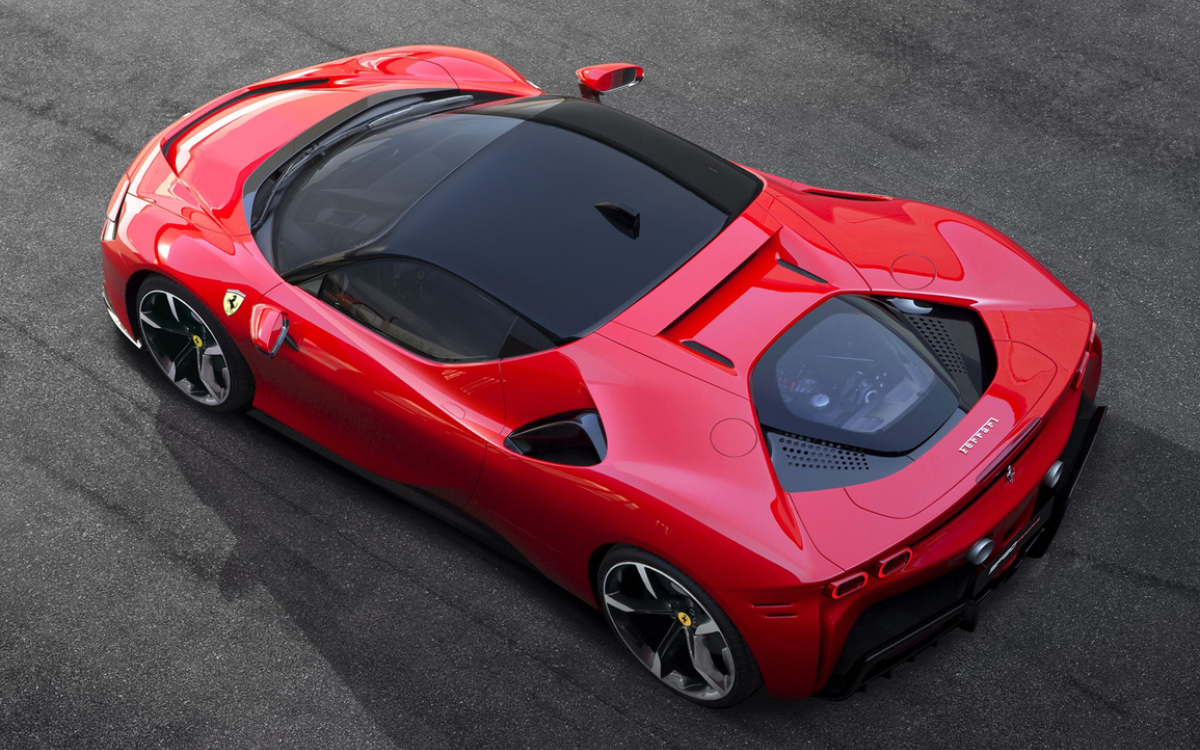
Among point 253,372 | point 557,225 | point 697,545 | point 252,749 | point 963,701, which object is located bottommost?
point 252,749

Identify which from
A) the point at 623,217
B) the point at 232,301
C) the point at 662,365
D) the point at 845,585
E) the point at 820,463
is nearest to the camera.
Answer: the point at 845,585

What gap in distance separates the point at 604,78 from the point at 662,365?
2.15 meters

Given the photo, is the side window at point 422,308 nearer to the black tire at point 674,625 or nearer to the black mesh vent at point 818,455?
the black tire at point 674,625

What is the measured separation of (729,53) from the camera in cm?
672

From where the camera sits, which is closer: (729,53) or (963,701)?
(963,701)

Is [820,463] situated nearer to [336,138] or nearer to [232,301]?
[232,301]

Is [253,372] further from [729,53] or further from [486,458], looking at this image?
[729,53]

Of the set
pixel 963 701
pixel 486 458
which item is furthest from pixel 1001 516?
pixel 486 458

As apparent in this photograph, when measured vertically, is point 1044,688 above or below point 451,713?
above

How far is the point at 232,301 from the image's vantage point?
13.6 feet

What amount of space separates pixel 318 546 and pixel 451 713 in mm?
983

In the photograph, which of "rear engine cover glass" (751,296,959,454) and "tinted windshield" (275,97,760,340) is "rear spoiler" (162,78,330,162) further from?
"rear engine cover glass" (751,296,959,454)

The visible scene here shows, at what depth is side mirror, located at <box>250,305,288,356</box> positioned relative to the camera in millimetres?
3830

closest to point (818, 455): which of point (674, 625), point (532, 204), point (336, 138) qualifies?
point (674, 625)
